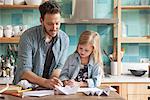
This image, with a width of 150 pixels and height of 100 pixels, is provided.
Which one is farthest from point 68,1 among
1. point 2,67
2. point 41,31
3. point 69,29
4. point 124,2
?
point 41,31

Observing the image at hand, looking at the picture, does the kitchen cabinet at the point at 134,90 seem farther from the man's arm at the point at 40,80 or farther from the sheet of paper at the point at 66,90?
the sheet of paper at the point at 66,90

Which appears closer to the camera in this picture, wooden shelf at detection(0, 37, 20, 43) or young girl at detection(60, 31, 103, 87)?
young girl at detection(60, 31, 103, 87)

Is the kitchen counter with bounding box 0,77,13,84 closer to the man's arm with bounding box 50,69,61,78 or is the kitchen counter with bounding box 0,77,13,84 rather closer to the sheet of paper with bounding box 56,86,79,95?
the man's arm with bounding box 50,69,61,78

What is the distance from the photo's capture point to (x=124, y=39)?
13.3 feet

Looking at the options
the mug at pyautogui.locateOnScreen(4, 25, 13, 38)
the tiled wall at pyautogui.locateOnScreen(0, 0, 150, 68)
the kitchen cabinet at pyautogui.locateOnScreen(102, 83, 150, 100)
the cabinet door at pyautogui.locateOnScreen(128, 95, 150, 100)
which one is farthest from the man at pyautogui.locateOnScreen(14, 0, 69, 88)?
the tiled wall at pyautogui.locateOnScreen(0, 0, 150, 68)

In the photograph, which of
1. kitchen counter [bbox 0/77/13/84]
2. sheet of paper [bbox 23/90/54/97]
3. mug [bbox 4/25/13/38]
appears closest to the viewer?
sheet of paper [bbox 23/90/54/97]

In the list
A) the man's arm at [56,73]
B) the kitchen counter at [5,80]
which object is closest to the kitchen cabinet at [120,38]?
the kitchen counter at [5,80]

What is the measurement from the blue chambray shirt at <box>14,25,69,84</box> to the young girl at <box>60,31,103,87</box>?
0.12 metres

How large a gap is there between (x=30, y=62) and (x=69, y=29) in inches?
74.1

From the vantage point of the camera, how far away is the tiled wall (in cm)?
426

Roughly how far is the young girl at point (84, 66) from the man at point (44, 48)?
106 millimetres

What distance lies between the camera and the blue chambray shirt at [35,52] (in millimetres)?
2475

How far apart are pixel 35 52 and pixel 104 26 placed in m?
1.91

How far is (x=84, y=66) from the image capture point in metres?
2.48
